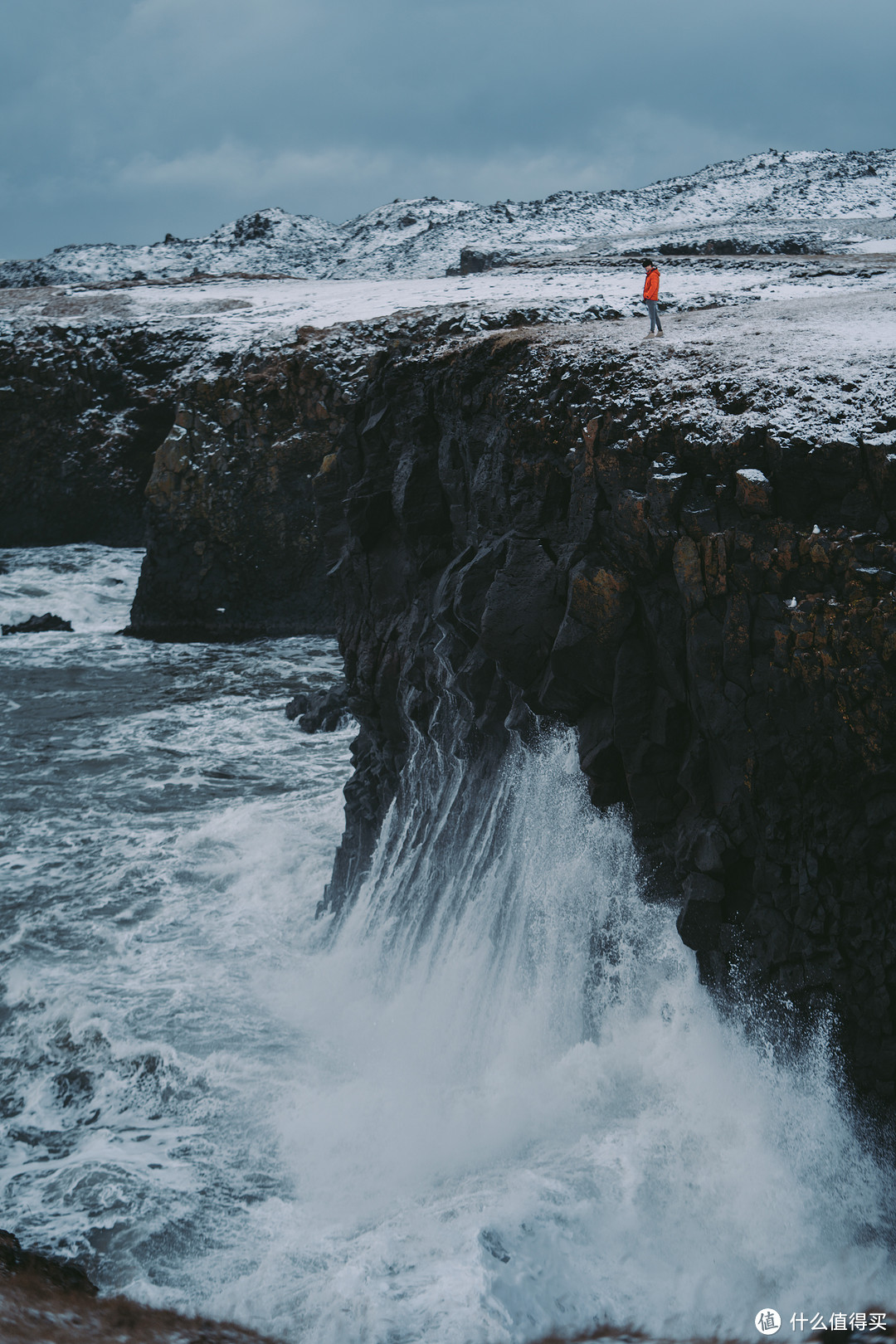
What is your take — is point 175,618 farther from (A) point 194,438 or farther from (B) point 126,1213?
(B) point 126,1213

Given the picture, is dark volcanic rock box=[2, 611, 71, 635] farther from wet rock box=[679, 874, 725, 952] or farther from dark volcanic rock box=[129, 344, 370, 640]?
wet rock box=[679, 874, 725, 952]

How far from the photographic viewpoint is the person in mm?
11047

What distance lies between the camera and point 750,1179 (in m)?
6.80

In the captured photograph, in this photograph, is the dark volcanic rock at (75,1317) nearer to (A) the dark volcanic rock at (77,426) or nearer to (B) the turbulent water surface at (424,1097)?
(B) the turbulent water surface at (424,1097)

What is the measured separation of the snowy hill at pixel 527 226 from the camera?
52812 mm

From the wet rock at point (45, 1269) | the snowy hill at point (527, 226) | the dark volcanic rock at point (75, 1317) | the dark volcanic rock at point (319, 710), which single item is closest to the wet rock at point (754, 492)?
the dark volcanic rock at point (75, 1317)

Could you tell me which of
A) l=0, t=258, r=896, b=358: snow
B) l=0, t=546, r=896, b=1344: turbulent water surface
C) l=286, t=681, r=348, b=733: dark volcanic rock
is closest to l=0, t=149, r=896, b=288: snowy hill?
l=0, t=258, r=896, b=358: snow

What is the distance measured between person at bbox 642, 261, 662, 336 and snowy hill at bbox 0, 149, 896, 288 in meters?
35.5

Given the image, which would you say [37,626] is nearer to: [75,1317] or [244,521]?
[244,521]

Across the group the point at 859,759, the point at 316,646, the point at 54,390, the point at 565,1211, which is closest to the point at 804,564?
the point at 859,759

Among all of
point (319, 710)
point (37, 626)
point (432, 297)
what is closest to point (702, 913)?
point (319, 710)

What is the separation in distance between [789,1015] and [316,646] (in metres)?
21.7

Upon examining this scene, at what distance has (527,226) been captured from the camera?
63.7 metres

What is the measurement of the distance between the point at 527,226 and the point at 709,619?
212 ft
